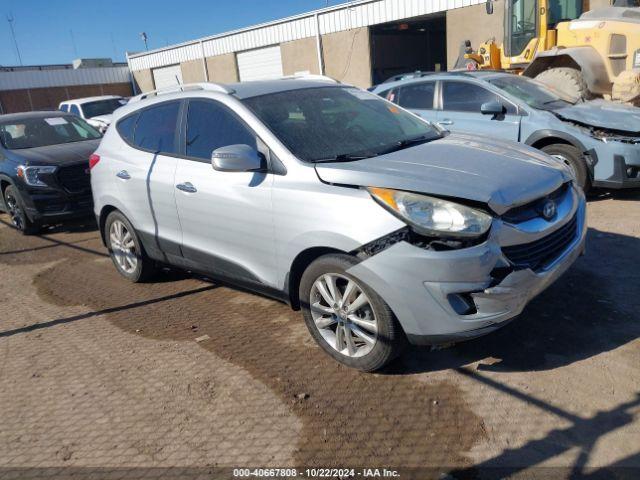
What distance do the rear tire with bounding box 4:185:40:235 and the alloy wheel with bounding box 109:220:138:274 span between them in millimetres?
3037

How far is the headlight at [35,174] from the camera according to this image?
7.53m

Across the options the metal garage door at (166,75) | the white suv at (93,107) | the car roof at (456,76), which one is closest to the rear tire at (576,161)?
the car roof at (456,76)

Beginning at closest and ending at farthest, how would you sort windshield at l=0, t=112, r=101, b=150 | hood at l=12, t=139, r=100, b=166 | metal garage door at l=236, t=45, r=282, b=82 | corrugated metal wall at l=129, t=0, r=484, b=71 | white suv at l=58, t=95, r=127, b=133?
hood at l=12, t=139, r=100, b=166 < windshield at l=0, t=112, r=101, b=150 < white suv at l=58, t=95, r=127, b=133 < corrugated metal wall at l=129, t=0, r=484, b=71 < metal garage door at l=236, t=45, r=282, b=82

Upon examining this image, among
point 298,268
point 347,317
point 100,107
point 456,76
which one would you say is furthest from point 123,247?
point 100,107

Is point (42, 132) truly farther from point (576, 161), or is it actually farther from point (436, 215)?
point (576, 161)

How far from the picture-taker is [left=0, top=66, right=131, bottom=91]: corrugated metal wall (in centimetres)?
3453

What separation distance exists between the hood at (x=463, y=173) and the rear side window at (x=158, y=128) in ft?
5.56

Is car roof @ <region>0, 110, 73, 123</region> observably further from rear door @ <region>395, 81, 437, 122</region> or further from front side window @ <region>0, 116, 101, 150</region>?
rear door @ <region>395, 81, 437, 122</region>

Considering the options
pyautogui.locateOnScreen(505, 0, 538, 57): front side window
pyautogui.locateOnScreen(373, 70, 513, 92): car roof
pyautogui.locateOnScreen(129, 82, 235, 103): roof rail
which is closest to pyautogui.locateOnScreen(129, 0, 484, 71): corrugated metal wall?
pyautogui.locateOnScreen(505, 0, 538, 57): front side window

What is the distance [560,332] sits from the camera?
3.74 meters

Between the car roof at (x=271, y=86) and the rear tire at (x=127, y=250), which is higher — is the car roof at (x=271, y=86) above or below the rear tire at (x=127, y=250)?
above

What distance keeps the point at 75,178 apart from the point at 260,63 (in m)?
21.6

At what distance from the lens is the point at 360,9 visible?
2258 centimetres

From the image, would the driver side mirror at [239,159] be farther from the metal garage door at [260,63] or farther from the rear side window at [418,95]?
the metal garage door at [260,63]
